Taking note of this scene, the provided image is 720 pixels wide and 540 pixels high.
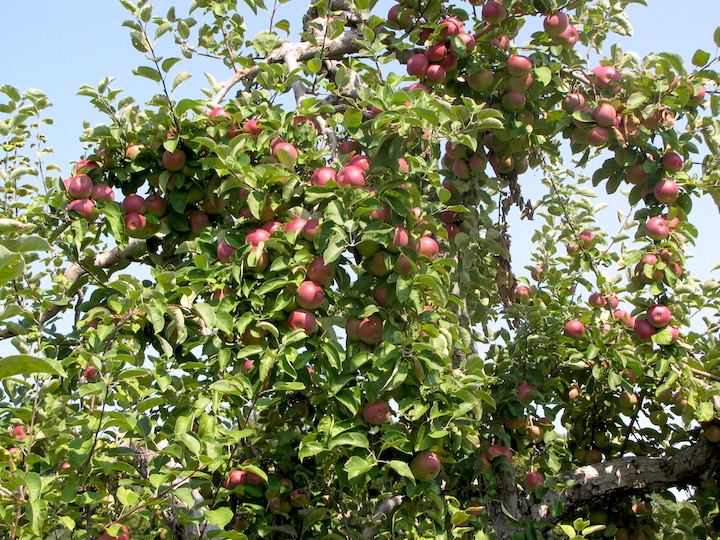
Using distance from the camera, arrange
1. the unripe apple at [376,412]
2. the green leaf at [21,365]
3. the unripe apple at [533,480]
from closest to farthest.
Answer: the green leaf at [21,365], the unripe apple at [376,412], the unripe apple at [533,480]

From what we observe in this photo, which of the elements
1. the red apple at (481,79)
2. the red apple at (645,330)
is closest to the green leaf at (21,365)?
the red apple at (481,79)

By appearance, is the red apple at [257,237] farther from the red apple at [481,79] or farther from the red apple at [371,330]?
the red apple at [481,79]

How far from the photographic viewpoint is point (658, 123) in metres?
2.86

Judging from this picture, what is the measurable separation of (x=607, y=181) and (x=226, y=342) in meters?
1.95

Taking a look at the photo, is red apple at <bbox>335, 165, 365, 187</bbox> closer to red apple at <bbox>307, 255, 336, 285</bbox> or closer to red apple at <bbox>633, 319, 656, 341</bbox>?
red apple at <bbox>307, 255, 336, 285</bbox>

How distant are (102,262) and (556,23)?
222 centimetres

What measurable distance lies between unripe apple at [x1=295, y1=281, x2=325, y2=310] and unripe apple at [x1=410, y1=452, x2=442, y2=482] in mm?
570

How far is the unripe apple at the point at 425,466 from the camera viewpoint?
2039mm

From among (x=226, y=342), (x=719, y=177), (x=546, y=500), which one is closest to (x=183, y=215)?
(x=226, y=342)

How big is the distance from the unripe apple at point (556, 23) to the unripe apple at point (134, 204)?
1.87m

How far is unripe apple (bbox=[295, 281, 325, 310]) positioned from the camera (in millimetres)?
2078

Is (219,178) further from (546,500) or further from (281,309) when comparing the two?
(546,500)

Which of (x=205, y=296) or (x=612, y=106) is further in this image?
(x=612, y=106)

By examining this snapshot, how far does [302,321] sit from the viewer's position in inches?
82.4
